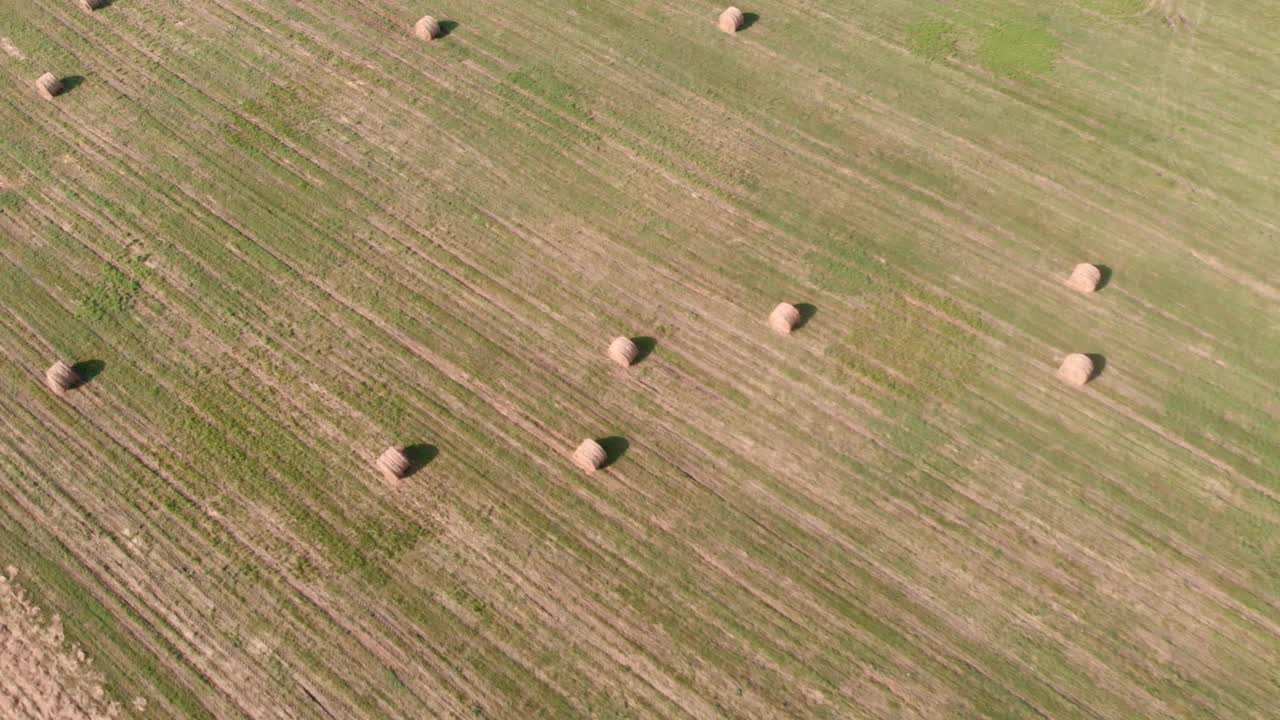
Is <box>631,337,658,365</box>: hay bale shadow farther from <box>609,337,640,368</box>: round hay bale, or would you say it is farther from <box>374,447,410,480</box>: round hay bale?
<box>374,447,410,480</box>: round hay bale

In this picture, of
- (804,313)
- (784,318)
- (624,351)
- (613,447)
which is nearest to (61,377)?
(613,447)

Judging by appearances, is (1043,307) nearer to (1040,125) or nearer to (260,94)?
(1040,125)

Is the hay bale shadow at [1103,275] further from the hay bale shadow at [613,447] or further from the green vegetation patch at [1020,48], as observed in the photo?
the hay bale shadow at [613,447]

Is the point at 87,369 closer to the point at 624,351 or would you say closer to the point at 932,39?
the point at 624,351

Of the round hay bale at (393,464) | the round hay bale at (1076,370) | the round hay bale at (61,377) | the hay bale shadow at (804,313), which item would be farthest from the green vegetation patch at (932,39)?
the round hay bale at (61,377)

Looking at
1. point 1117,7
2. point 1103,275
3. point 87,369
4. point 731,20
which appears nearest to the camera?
point 87,369
